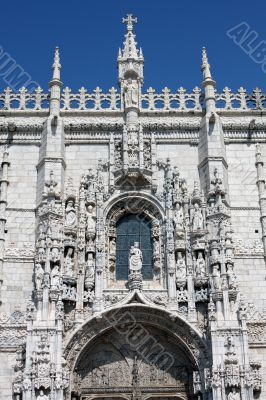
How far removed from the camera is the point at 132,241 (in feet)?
58.2

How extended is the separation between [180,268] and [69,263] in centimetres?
277

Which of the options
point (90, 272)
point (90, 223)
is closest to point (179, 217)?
point (90, 223)

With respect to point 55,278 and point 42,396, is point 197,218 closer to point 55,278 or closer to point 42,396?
point 55,278

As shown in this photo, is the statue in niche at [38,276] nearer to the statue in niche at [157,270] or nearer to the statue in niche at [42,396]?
the statue in niche at [42,396]

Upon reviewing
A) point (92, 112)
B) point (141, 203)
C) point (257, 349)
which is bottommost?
point (257, 349)

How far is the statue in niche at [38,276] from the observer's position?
16172mm

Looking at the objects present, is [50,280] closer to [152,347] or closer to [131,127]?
[152,347]

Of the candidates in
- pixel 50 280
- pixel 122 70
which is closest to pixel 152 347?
pixel 50 280

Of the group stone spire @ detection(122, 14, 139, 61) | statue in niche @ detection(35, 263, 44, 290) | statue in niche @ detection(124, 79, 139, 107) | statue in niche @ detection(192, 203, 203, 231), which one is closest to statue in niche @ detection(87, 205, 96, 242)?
statue in niche @ detection(35, 263, 44, 290)

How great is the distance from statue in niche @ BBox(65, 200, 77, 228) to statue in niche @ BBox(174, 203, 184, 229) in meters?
2.61

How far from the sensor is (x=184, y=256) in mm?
17156

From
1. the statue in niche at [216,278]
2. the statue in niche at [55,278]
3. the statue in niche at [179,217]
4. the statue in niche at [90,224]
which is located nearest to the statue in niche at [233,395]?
the statue in niche at [216,278]

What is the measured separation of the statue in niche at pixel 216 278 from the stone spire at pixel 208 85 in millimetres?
4820

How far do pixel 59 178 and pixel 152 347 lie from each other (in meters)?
5.01
